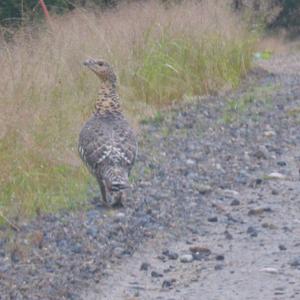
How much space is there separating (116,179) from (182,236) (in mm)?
595

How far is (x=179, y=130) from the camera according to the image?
39.0 feet

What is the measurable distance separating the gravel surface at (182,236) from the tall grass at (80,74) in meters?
0.61

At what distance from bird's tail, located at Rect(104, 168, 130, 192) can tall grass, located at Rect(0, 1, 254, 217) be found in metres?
0.51

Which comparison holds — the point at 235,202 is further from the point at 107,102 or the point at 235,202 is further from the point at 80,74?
the point at 80,74

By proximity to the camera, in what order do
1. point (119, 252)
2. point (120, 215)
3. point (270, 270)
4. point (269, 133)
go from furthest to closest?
point (269, 133) < point (120, 215) < point (119, 252) < point (270, 270)

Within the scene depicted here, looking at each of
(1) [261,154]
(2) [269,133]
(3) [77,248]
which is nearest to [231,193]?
(1) [261,154]

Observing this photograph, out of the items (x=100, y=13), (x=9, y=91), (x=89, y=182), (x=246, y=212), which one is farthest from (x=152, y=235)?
(x=100, y=13)

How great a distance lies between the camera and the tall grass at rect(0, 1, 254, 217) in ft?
27.6

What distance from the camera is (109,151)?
305 inches

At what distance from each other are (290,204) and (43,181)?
1.89 meters

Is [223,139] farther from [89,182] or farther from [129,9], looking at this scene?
[129,9]

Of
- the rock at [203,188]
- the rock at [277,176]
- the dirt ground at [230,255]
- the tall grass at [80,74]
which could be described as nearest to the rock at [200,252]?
the dirt ground at [230,255]

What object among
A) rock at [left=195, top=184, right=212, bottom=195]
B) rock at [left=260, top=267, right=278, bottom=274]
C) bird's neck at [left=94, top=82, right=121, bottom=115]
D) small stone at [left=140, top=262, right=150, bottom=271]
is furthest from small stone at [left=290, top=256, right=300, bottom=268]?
bird's neck at [left=94, top=82, right=121, bottom=115]

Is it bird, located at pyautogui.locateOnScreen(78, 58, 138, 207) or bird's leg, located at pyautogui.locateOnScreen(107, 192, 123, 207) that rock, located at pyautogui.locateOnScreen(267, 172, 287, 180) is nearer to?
bird, located at pyautogui.locateOnScreen(78, 58, 138, 207)
